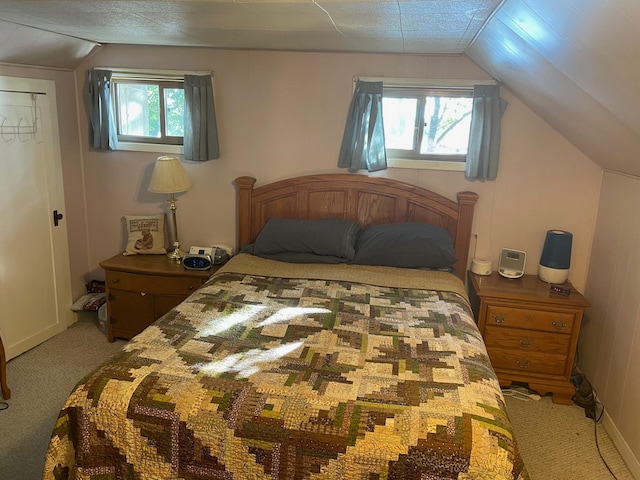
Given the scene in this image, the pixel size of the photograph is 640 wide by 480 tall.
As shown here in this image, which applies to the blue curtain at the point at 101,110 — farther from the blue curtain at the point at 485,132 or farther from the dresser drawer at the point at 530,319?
the dresser drawer at the point at 530,319

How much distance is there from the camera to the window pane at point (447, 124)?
3.54 m

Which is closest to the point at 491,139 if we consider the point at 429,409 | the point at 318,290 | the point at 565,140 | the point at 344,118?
the point at 565,140

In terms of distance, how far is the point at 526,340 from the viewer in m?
3.18

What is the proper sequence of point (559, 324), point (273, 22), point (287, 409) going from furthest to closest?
point (559, 324) < point (273, 22) < point (287, 409)

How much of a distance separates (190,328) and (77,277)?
2.14 m

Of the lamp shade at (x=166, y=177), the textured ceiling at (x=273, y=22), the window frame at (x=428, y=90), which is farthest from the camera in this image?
the lamp shade at (x=166, y=177)

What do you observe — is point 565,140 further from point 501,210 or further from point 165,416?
point 165,416

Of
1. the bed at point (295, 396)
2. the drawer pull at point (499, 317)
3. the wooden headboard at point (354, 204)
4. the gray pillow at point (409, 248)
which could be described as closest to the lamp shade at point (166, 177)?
the wooden headboard at point (354, 204)

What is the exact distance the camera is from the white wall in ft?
8.87

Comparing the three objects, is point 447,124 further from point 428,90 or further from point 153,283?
point 153,283

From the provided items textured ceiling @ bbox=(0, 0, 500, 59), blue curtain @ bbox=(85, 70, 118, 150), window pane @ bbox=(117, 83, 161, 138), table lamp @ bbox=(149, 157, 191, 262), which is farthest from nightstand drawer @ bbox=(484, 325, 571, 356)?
blue curtain @ bbox=(85, 70, 118, 150)

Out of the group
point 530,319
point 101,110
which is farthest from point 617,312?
point 101,110

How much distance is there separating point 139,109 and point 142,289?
4.50ft

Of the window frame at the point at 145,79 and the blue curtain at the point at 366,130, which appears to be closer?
the blue curtain at the point at 366,130
